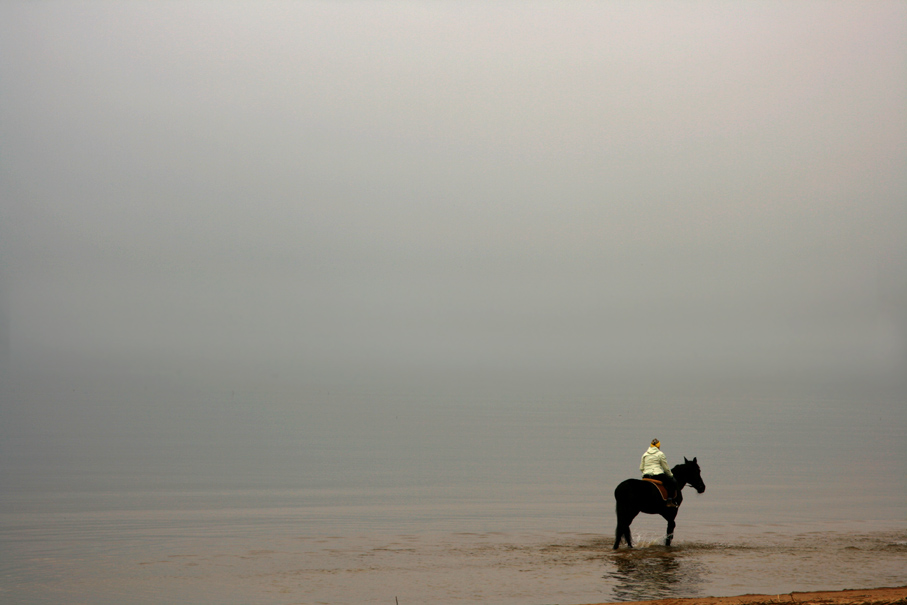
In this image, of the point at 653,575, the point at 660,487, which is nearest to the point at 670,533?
the point at 660,487

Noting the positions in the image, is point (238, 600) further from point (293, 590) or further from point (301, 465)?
point (301, 465)

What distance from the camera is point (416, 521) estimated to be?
23.3 meters

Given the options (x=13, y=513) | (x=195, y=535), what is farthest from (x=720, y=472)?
(x=13, y=513)

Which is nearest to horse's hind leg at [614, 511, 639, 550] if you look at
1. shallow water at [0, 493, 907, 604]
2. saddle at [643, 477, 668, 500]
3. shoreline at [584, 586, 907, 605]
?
shallow water at [0, 493, 907, 604]

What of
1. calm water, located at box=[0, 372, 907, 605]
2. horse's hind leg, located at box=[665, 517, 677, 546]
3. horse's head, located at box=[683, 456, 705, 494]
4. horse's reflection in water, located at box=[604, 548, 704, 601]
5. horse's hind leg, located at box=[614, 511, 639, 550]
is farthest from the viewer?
horse's head, located at box=[683, 456, 705, 494]

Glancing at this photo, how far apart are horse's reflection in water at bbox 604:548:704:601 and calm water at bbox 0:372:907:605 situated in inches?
2.5

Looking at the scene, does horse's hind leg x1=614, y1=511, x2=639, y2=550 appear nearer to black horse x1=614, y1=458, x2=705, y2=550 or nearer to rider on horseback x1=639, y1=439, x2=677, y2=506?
black horse x1=614, y1=458, x2=705, y2=550

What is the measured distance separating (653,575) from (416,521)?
9444 millimetres

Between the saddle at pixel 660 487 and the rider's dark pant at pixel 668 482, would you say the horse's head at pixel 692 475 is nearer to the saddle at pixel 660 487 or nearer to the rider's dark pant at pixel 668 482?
the rider's dark pant at pixel 668 482

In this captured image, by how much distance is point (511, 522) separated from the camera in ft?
74.8

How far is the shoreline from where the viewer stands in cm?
1163

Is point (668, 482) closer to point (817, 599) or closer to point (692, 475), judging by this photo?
point (692, 475)

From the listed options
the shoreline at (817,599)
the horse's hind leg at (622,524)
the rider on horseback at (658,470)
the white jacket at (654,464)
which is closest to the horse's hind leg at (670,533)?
the rider on horseback at (658,470)

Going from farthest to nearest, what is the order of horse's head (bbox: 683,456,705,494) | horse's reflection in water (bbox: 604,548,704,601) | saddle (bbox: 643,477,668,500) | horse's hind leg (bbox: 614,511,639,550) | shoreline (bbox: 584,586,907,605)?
horse's head (bbox: 683,456,705,494) → saddle (bbox: 643,477,668,500) → horse's hind leg (bbox: 614,511,639,550) → horse's reflection in water (bbox: 604,548,704,601) → shoreline (bbox: 584,586,907,605)
